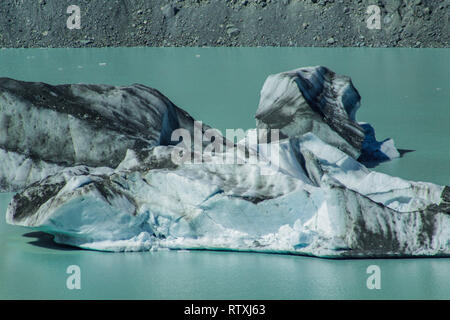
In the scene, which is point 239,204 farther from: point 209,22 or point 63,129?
point 209,22

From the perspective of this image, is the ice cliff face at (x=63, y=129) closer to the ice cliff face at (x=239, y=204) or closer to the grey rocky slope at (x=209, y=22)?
the ice cliff face at (x=239, y=204)

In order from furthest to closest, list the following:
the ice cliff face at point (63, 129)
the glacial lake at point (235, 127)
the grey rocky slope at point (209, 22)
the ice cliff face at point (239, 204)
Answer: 1. the grey rocky slope at point (209, 22)
2. the ice cliff face at point (63, 129)
3. the ice cliff face at point (239, 204)
4. the glacial lake at point (235, 127)

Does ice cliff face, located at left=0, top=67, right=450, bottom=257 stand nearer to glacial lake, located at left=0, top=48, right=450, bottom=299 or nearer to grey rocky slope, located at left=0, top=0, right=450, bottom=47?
glacial lake, located at left=0, top=48, right=450, bottom=299

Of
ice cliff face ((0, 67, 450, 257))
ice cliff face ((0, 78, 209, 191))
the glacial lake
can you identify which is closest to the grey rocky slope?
the glacial lake

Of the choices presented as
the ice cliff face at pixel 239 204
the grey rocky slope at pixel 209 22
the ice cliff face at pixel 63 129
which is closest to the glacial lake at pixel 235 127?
the ice cliff face at pixel 239 204

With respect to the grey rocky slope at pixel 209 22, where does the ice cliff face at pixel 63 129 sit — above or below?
below

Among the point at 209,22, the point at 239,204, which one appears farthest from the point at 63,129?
the point at 209,22
